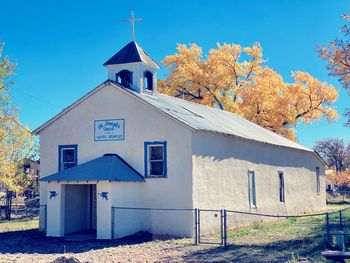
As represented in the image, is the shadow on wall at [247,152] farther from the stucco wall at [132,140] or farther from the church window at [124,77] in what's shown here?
the church window at [124,77]

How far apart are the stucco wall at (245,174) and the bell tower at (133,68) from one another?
13.9 feet

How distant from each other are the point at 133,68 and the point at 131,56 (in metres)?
0.63

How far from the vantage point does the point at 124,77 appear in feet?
73.7

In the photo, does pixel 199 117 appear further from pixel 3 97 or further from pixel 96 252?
pixel 3 97

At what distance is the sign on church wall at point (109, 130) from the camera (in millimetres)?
20469

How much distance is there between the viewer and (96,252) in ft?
50.7

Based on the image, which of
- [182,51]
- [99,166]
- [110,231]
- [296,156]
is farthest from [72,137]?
[182,51]

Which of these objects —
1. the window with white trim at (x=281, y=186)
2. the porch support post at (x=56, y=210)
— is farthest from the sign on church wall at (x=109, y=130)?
the window with white trim at (x=281, y=186)

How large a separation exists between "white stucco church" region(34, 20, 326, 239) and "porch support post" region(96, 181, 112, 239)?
37 millimetres

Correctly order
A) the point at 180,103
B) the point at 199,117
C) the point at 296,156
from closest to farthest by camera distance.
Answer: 1. the point at 199,117
2. the point at 180,103
3. the point at 296,156

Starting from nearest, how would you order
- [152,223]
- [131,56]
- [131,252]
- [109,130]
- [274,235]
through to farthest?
[131,252] → [274,235] → [152,223] → [109,130] → [131,56]

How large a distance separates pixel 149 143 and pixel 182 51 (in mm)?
27512

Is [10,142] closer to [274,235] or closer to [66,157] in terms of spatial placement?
[66,157]

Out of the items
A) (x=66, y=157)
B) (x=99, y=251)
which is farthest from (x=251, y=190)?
(x=99, y=251)
